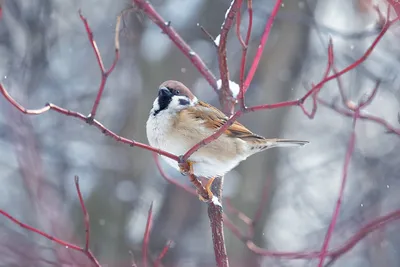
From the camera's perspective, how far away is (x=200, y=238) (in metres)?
7.66

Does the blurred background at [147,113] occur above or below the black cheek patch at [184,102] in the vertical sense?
above

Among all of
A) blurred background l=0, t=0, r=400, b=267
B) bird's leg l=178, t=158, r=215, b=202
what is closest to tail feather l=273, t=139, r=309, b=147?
bird's leg l=178, t=158, r=215, b=202

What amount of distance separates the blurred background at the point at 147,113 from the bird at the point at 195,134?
3.22 m

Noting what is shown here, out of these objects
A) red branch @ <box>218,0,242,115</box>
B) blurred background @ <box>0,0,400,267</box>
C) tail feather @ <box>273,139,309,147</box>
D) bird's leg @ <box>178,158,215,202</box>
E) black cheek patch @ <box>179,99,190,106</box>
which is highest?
blurred background @ <box>0,0,400,267</box>

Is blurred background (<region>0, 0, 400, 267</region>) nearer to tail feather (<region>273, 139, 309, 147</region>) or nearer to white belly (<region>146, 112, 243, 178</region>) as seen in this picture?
tail feather (<region>273, 139, 309, 147</region>)

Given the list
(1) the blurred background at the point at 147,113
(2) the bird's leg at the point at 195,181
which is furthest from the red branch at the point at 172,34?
(1) the blurred background at the point at 147,113

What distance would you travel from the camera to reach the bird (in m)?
3.18

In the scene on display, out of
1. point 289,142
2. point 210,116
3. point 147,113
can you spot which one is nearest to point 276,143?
point 289,142

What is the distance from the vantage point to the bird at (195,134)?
318 cm

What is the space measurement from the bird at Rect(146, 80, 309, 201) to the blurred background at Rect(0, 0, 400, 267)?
322 cm

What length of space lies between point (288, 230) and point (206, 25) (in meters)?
3.20

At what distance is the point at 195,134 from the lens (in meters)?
3.23

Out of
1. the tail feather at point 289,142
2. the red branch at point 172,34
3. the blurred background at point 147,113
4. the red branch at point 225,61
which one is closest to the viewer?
the red branch at point 225,61

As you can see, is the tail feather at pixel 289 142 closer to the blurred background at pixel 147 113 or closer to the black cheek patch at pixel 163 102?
the black cheek patch at pixel 163 102
